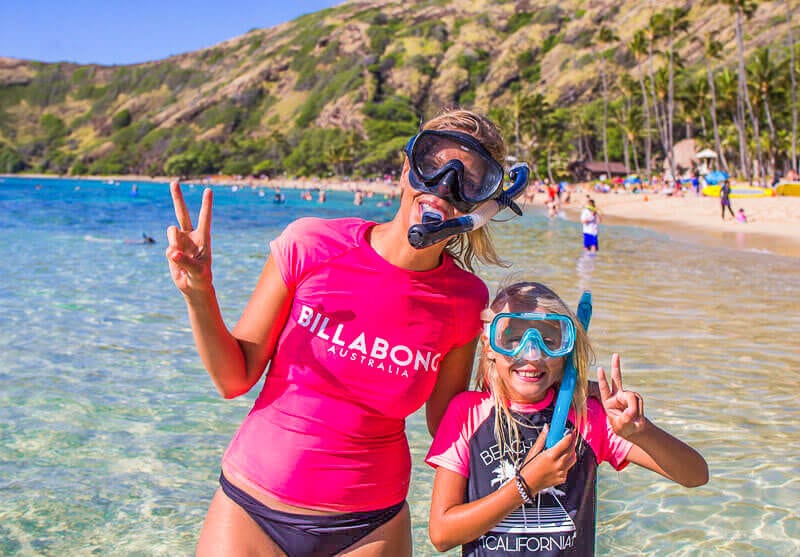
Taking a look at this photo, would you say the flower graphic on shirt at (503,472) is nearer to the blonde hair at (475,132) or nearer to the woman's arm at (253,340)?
the blonde hair at (475,132)

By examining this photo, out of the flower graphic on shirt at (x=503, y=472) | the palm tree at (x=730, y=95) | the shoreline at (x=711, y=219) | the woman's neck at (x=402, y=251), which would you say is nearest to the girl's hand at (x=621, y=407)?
the flower graphic on shirt at (x=503, y=472)

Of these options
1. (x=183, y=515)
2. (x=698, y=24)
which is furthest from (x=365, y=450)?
(x=698, y=24)

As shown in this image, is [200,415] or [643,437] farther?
[200,415]

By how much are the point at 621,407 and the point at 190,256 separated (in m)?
1.24

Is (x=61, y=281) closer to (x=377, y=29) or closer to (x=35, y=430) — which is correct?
(x=35, y=430)

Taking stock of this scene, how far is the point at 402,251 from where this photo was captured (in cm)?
221

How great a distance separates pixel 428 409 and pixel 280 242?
0.77 m

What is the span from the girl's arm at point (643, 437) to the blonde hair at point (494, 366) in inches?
4.1

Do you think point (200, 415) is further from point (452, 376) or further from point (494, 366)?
point (494, 366)

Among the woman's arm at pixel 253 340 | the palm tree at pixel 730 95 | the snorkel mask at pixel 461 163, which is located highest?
the palm tree at pixel 730 95

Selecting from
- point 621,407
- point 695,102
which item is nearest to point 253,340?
point 621,407

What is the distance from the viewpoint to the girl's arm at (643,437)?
2041 mm

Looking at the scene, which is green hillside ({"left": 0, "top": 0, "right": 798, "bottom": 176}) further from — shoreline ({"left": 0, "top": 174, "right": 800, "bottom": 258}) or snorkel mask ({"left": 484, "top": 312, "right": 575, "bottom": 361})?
snorkel mask ({"left": 484, "top": 312, "right": 575, "bottom": 361})

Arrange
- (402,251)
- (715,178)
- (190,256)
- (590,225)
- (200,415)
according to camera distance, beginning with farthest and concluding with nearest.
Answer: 1. (715,178)
2. (590,225)
3. (200,415)
4. (402,251)
5. (190,256)
